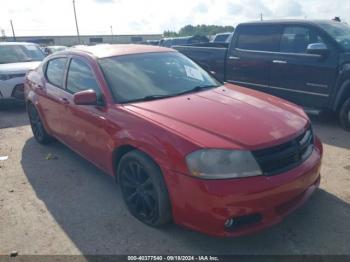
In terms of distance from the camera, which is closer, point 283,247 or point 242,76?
point 283,247

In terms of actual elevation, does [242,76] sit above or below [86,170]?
above

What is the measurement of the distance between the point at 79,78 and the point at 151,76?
3.21 feet

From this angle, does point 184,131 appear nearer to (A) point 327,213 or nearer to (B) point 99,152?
(B) point 99,152

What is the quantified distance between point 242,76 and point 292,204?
458 cm

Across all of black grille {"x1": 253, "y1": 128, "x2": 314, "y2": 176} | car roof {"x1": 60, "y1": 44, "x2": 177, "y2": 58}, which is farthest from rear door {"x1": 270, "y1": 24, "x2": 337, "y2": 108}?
black grille {"x1": 253, "y1": 128, "x2": 314, "y2": 176}

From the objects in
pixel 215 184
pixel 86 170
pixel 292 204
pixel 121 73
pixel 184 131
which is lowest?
pixel 86 170

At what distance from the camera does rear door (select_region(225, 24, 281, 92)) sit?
6.83 m

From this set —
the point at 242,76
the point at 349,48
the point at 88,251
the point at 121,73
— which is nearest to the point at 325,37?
the point at 349,48

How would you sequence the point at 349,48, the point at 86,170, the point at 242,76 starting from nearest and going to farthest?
1. the point at 86,170
2. the point at 349,48
3. the point at 242,76

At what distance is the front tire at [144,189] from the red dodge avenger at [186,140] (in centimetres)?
1

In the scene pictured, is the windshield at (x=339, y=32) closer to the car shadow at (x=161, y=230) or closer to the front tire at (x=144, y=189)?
the car shadow at (x=161, y=230)

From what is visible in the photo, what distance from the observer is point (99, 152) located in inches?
156

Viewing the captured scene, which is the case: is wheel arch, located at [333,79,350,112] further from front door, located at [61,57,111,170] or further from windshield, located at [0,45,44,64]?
windshield, located at [0,45,44,64]

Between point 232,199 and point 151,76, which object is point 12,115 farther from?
point 232,199
